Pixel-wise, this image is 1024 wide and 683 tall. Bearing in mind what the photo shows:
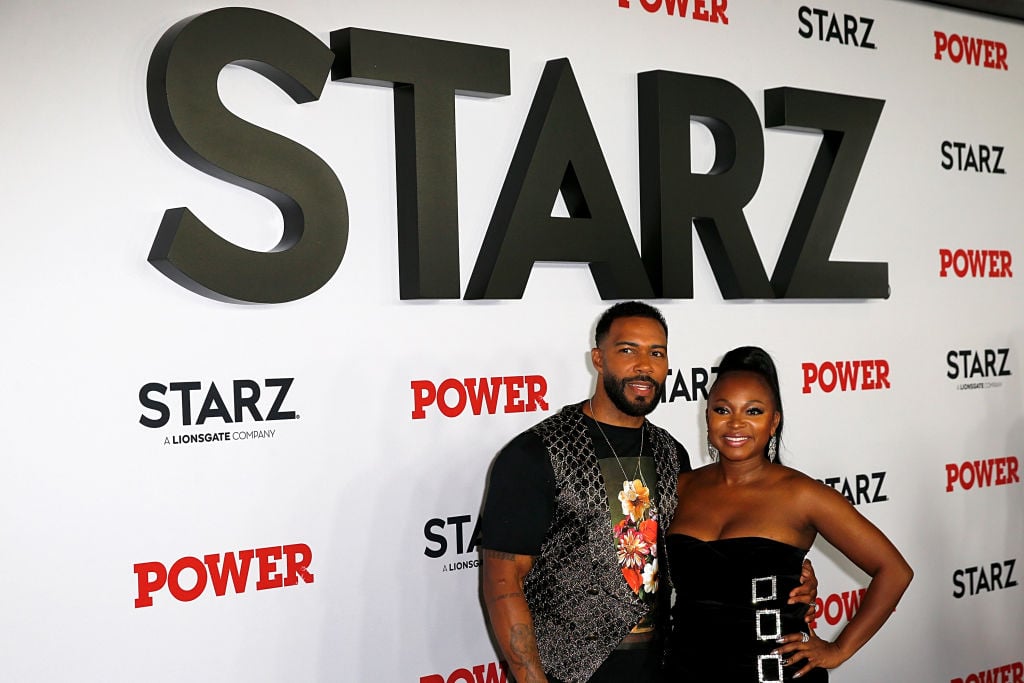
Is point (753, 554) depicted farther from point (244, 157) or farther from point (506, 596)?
point (244, 157)

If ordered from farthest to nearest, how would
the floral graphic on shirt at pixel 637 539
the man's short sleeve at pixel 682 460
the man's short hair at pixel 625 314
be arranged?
the man's short sleeve at pixel 682 460 → the man's short hair at pixel 625 314 → the floral graphic on shirt at pixel 637 539

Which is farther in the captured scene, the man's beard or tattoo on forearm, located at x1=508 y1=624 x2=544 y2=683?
the man's beard

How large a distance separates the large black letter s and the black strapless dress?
1.16m

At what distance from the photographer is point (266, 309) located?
2.83m

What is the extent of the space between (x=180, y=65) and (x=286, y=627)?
1.35 meters

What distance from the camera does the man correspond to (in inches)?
103

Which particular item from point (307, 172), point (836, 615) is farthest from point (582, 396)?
point (836, 615)

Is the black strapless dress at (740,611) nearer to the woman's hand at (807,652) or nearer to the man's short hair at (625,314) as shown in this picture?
the woman's hand at (807,652)

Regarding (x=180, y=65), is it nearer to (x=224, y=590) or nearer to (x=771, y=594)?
(x=224, y=590)

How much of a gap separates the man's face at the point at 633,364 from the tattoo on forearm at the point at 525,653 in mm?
557

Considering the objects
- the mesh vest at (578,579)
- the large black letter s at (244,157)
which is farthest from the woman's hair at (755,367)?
the large black letter s at (244,157)

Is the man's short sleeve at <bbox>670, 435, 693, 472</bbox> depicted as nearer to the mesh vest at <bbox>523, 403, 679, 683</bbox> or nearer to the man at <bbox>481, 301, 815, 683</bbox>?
the man at <bbox>481, 301, 815, 683</bbox>

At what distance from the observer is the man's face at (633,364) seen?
272cm

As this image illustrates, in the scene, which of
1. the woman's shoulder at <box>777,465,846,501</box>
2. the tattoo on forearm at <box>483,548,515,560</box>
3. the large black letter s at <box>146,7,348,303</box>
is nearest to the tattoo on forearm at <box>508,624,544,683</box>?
the tattoo on forearm at <box>483,548,515,560</box>
